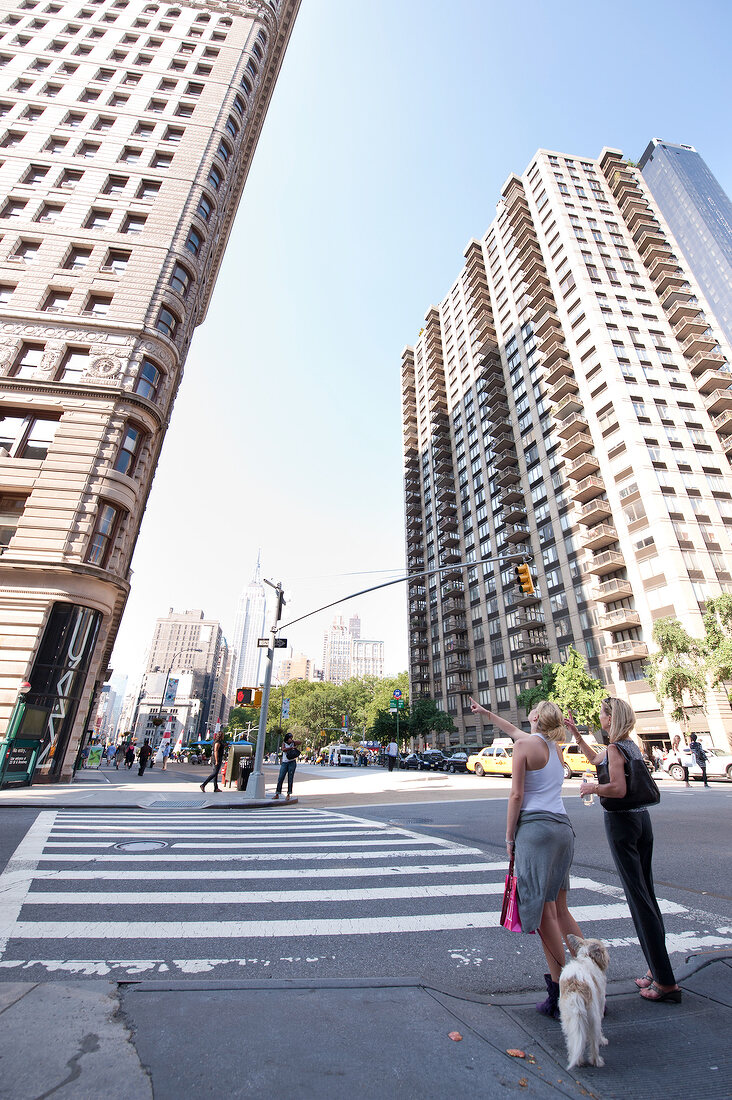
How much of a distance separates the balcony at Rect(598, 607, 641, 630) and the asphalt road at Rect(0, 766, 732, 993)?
3517 cm

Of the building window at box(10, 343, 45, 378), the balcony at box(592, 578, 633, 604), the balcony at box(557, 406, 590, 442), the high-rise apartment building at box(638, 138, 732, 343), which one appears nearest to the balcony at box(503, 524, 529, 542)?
the balcony at box(557, 406, 590, 442)

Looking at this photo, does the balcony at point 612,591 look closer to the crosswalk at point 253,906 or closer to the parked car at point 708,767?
the parked car at point 708,767

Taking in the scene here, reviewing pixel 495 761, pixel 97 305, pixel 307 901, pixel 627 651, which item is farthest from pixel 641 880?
pixel 627 651

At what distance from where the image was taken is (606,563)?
43594 millimetres

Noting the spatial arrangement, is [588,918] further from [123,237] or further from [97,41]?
[97,41]

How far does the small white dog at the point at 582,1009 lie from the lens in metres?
2.49

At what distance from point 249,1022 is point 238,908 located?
2454mm

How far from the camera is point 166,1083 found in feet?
7.16

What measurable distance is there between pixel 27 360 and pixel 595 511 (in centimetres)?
4325

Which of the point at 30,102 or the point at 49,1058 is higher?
the point at 30,102

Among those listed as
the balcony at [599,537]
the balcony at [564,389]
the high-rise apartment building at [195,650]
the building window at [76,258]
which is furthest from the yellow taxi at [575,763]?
the high-rise apartment building at [195,650]

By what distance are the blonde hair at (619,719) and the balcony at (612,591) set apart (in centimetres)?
4324

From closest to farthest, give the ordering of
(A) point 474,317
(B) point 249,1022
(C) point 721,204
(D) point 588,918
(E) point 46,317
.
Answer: (B) point 249,1022
(D) point 588,918
(E) point 46,317
(A) point 474,317
(C) point 721,204

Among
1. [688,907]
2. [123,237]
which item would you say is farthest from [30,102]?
[688,907]
